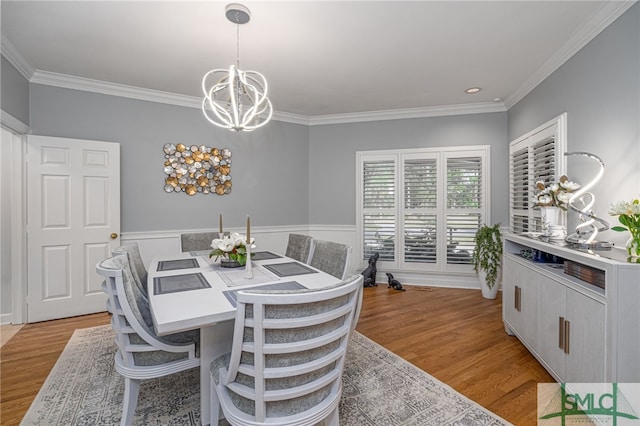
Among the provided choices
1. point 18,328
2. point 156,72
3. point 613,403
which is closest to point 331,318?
point 613,403

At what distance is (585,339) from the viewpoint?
5.66 feet

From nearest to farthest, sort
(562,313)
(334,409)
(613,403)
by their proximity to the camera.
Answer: (334,409) < (613,403) < (562,313)

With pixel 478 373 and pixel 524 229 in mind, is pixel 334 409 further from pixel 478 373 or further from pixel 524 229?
pixel 524 229

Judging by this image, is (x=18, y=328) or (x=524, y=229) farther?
(x=524, y=229)

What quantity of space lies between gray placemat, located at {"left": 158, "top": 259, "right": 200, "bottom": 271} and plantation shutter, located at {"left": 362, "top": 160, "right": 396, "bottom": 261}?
2.90m

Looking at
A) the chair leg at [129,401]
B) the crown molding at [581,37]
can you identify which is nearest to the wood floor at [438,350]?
the chair leg at [129,401]

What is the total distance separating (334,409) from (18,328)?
3.57 m

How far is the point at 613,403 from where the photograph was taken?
151cm

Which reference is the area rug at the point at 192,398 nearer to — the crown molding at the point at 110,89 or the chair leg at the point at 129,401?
the chair leg at the point at 129,401

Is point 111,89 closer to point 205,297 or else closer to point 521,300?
point 205,297

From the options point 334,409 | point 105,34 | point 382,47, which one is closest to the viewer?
point 334,409

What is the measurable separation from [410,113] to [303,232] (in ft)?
8.21

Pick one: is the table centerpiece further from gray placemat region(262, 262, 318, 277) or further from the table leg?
the table leg

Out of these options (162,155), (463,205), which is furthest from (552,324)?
(162,155)
